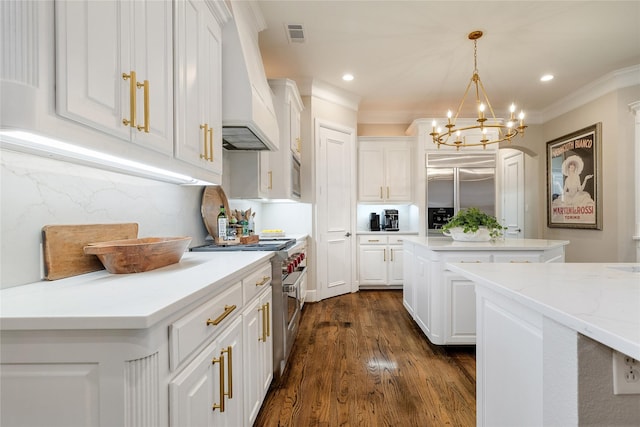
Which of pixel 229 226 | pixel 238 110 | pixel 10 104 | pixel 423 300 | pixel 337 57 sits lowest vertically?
pixel 423 300

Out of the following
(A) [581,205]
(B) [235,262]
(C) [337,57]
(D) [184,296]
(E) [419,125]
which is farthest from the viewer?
(E) [419,125]

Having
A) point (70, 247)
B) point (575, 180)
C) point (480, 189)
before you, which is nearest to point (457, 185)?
point (480, 189)

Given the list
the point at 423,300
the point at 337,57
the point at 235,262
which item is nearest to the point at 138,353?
the point at 235,262

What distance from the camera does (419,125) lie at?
190 inches

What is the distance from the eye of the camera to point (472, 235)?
2885 millimetres

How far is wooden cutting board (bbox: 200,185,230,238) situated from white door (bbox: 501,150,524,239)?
16.7 feet

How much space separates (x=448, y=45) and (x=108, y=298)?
3.72 metres

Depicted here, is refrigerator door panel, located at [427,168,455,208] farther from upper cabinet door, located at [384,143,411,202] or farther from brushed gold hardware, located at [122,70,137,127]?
brushed gold hardware, located at [122,70,137,127]

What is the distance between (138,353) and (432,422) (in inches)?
64.9

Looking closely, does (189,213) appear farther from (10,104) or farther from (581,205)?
(581,205)

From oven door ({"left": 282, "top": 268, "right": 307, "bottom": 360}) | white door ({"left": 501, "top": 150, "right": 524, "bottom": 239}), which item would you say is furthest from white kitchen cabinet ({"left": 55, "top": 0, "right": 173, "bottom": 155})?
white door ({"left": 501, "top": 150, "right": 524, "bottom": 239})

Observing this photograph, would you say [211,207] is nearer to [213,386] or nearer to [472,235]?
[213,386]

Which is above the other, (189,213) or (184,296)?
(189,213)

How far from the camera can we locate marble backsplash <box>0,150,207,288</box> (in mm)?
940
